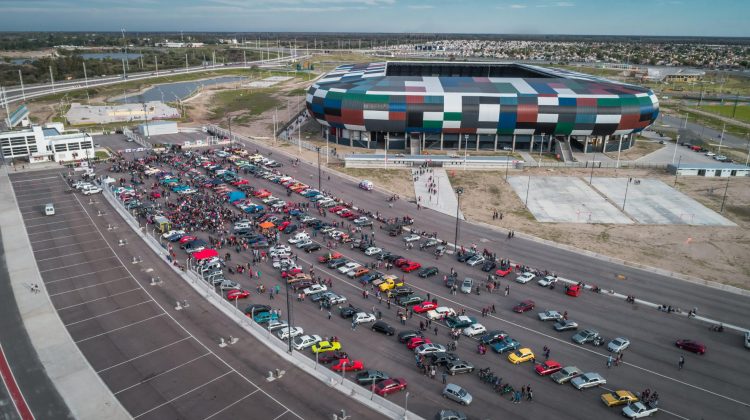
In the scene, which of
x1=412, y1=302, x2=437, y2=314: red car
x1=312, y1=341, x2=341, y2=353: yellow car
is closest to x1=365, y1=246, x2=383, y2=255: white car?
x1=412, y1=302, x2=437, y2=314: red car

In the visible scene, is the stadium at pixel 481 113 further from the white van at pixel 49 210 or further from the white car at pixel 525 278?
the white van at pixel 49 210

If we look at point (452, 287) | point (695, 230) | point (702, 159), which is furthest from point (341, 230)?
point (702, 159)

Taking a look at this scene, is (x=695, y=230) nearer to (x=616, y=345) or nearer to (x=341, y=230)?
(x=616, y=345)

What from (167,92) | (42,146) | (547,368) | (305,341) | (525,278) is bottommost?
(547,368)

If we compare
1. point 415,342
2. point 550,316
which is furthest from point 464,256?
point 415,342

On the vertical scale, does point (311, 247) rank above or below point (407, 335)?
above

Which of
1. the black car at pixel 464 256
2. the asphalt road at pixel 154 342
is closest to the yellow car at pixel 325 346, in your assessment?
the asphalt road at pixel 154 342

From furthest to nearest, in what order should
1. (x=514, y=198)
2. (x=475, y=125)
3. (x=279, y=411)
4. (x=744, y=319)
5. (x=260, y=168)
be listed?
(x=475, y=125), (x=260, y=168), (x=514, y=198), (x=744, y=319), (x=279, y=411)

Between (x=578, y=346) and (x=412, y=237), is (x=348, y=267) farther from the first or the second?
(x=578, y=346)
